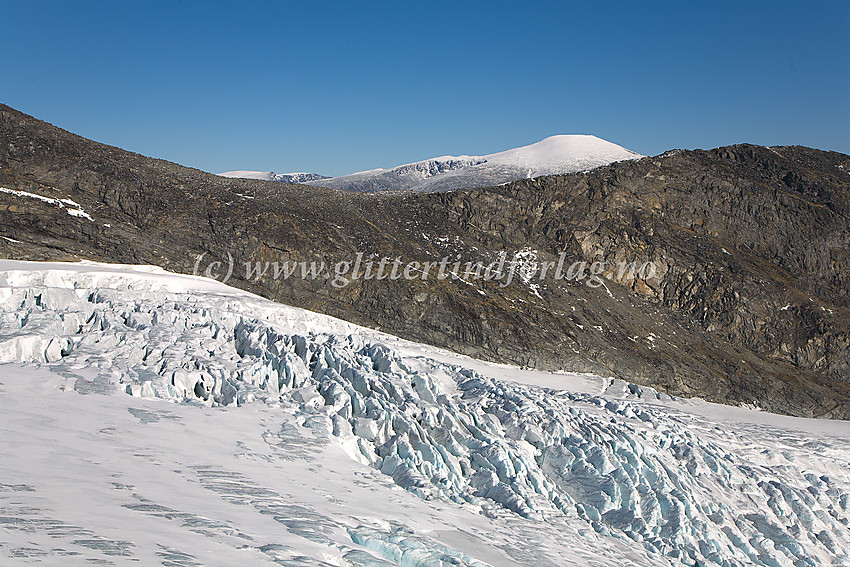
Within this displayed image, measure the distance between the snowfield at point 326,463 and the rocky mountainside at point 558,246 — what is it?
33.5ft

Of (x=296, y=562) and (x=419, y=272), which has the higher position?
(x=419, y=272)

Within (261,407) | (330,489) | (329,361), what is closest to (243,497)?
(330,489)

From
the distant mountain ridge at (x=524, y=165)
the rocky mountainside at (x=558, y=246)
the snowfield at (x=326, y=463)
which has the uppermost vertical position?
the distant mountain ridge at (x=524, y=165)

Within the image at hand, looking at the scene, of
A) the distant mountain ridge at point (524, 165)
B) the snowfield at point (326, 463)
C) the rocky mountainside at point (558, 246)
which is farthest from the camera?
the distant mountain ridge at point (524, 165)

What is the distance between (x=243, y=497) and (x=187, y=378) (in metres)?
5.02

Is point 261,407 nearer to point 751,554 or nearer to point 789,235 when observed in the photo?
point 751,554

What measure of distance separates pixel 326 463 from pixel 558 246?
28401 mm

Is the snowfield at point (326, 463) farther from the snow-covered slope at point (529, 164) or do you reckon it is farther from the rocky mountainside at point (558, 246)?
the snow-covered slope at point (529, 164)

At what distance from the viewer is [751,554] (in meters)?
13.1

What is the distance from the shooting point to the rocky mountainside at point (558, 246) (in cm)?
2912

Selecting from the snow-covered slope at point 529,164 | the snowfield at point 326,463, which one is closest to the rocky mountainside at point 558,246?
the snowfield at point 326,463

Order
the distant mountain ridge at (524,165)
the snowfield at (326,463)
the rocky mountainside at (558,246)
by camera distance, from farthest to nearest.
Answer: the distant mountain ridge at (524,165) < the rocky mountainside at (558,246) < the snowfield at (326,463)

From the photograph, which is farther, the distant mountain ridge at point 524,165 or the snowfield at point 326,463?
the distant mountain ridge at point 524,165

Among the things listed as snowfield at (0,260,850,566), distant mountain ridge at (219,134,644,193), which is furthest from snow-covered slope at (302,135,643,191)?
snowfield at (0,260,850,566)
